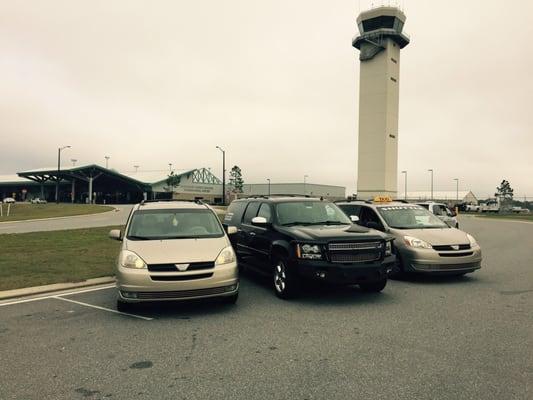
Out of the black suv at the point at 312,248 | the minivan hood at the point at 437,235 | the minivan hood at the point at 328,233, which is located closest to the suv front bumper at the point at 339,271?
the black suv at the point at 312,248

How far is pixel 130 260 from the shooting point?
6.29 meters

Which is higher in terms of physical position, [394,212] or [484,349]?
[394,212]

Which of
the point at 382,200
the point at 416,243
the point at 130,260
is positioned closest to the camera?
the point at 130,260

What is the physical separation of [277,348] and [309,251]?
7.97 feet

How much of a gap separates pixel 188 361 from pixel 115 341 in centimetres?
121

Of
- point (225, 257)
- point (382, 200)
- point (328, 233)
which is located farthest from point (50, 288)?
point (382, 200)

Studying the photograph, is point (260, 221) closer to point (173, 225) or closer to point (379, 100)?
point (173, 225)

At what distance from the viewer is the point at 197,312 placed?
6.52 m

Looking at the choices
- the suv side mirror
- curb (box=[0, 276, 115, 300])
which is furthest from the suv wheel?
curb (box=[0, 276, 115, 300])

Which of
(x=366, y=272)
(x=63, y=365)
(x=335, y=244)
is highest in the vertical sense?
(x=335, y=244)

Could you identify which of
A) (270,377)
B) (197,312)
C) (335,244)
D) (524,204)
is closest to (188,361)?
(270,377)

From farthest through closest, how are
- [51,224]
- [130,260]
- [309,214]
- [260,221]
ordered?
[51,224], [309,214], [260,221], [130,260]

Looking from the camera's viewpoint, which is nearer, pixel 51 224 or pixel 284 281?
Answer: pixel 284 281

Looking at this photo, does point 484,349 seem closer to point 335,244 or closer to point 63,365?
point 335,244
